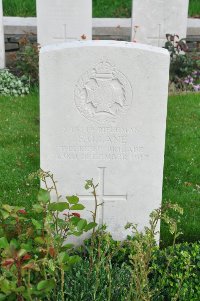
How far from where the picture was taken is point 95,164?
371 centimetres

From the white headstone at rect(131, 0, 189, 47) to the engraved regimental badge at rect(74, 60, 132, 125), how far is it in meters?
5.29

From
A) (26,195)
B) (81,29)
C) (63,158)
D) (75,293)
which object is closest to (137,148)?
(63,158)

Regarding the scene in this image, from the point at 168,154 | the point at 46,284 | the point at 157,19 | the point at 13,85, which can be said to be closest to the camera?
the point at 46,284

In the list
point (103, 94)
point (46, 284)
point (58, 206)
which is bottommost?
point (46, 284)

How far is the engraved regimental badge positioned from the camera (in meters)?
3.52

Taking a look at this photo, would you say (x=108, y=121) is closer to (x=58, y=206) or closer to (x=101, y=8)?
(x=58, y=206)

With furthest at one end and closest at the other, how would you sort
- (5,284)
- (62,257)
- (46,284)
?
(62,257) < (46,284) < (5,284)

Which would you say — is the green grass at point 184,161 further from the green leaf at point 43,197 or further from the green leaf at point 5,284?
the green leaf at point 5,284

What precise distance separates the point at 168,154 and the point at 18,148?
4.92 ft

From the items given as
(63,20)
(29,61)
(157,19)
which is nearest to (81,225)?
(29,61)

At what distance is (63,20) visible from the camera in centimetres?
827

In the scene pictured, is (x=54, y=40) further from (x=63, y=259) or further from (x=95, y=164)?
(x=63, y=259)

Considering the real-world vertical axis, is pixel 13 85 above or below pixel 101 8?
below

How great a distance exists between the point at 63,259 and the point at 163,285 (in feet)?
2.52
